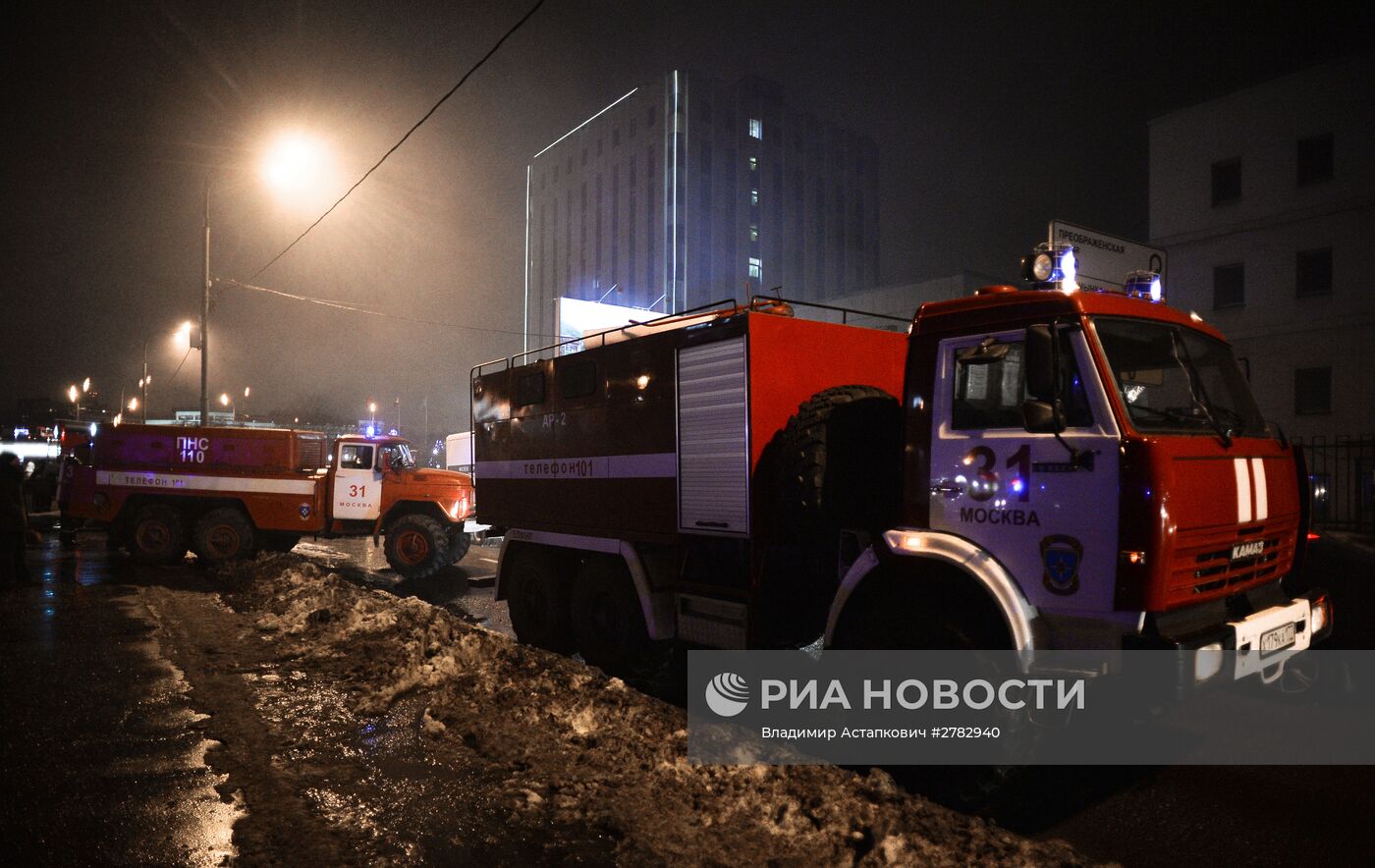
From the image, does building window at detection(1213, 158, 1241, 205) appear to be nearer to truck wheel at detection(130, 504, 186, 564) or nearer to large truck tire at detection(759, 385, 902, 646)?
large truck tire at detection(759, 385, 902, 646)

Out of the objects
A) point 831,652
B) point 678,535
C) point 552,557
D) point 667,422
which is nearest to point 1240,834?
point 831,652

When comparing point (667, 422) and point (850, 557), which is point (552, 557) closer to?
point (667, 422)

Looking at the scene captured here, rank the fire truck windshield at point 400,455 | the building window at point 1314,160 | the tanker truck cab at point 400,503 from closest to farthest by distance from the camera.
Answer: the tanker truck cab at point 400,503, the fire truck windshield at point 400,455, the building window at point 1314,160

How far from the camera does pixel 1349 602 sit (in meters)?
9.30

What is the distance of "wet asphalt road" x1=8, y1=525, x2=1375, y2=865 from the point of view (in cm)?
354

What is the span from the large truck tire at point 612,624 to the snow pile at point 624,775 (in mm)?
692

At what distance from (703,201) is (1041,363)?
186 ft

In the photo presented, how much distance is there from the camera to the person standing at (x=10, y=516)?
1022 cm

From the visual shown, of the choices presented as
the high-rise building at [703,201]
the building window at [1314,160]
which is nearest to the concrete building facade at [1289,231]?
the building window at [1314,160]

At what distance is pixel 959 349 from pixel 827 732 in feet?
8.18

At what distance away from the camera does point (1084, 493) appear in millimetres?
3734

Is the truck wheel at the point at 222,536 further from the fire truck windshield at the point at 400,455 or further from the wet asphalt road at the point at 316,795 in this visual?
the wet asphalt road at the point at 316,795

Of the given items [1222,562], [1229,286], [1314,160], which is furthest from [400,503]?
[1314,160]

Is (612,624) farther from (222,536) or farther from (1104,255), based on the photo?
(222,536)
